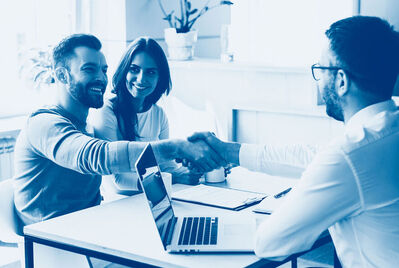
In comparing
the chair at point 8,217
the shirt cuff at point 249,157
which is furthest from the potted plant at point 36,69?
the shirt cuff at point 249,157

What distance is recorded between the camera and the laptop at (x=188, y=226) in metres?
1.67

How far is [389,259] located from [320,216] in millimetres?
212

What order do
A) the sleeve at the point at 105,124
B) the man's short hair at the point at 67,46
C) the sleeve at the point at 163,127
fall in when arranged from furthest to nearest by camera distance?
the sleeve at the point at 163,127, the sleeve at the point at 105,124, the man's short hair at the point at 67,46

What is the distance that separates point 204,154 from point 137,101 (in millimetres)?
673

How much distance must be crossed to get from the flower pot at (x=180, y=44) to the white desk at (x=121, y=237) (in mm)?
1838

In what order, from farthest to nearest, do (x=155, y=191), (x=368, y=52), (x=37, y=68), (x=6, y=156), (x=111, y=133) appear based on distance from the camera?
(x=37, y=68), (x=6, y=156), (x=111, y=133), (x=155, y=191), (x=368, y=52)

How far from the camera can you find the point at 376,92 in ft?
5.27

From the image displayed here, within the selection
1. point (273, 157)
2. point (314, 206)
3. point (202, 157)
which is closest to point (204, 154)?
point (202, 157)

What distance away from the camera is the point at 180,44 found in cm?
387

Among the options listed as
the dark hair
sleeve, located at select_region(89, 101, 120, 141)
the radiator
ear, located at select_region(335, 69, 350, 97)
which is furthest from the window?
ear, located at select_region(335, 69, 350, 97)

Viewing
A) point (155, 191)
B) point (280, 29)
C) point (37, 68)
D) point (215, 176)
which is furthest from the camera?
point (280, 29)

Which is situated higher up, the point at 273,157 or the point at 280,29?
the point at 280,29

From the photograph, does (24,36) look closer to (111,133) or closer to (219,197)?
(111,133)

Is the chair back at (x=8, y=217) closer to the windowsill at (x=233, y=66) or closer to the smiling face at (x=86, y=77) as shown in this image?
the smiling face at (x=86, y=77)
